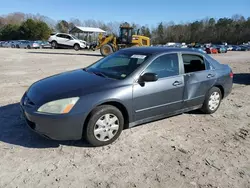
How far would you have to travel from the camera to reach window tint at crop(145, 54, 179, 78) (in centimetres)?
441

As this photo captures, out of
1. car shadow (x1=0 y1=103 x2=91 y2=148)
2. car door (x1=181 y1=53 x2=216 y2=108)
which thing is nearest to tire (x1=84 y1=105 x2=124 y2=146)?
car shadow (x1=0 y1=103 x2=91 y2=148)

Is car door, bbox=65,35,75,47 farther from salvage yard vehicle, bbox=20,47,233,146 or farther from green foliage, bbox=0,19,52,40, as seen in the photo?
salvage yard vehicle, bbox=20,47,233,146

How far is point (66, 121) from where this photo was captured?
3504 mm

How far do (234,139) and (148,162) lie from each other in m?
1.83

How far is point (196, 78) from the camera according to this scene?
4.96 m

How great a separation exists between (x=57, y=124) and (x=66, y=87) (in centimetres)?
66

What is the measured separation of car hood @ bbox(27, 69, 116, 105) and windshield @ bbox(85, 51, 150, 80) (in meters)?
0.23

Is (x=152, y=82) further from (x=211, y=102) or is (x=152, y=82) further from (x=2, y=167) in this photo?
(x=2, y=167)

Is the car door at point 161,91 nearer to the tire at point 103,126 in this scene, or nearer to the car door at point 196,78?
the car door at point 196,78

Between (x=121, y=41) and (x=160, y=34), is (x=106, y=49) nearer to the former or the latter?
(x=121, y=41)

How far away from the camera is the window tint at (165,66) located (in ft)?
14.5

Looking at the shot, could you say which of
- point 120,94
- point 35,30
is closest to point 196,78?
point 120,94

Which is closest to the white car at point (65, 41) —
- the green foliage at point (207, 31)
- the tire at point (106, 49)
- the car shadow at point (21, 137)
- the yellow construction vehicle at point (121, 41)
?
the yellow construction vehicle at point (121, 41)

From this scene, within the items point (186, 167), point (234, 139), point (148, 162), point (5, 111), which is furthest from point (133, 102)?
point (5, 111)
